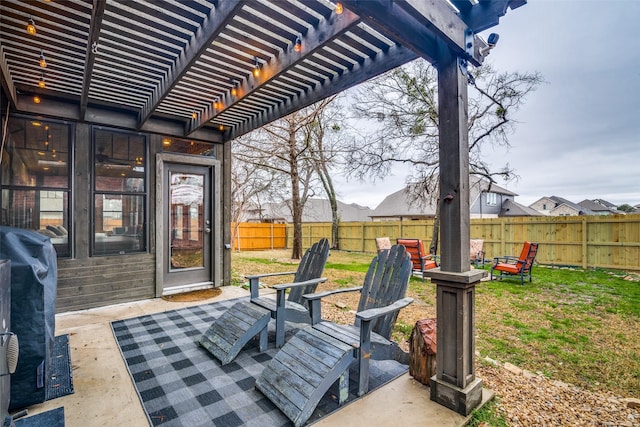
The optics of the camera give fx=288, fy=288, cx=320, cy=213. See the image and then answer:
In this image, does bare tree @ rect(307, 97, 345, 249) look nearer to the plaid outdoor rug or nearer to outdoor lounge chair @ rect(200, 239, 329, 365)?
outdoor lounge chair @ rect(200, 239, 329, 365)

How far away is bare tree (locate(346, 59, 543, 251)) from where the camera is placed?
25.9 feet

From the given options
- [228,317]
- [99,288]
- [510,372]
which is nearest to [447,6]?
[510,372]

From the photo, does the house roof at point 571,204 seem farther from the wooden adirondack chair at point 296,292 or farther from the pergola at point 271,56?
the pergola at point 271,56

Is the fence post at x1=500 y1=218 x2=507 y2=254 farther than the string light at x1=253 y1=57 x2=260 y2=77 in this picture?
Yes

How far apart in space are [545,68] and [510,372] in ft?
26.7

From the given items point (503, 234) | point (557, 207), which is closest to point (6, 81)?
point (503, 234)

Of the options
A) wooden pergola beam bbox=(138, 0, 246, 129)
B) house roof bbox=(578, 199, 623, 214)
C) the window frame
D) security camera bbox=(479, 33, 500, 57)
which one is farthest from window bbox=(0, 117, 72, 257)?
house roof bbox=(578, 199, 623, 214)

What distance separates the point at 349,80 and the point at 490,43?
1275mm

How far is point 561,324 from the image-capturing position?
3594mm

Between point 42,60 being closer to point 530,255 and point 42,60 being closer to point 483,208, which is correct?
point 530,255

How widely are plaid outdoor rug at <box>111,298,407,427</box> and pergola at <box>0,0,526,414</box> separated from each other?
3.59 feet

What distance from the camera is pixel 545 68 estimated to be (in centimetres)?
730

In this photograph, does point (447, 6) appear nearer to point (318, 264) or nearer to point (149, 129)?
point (318, 264)

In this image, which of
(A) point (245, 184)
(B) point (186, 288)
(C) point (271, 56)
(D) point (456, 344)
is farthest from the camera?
(A) point (245, 184)
